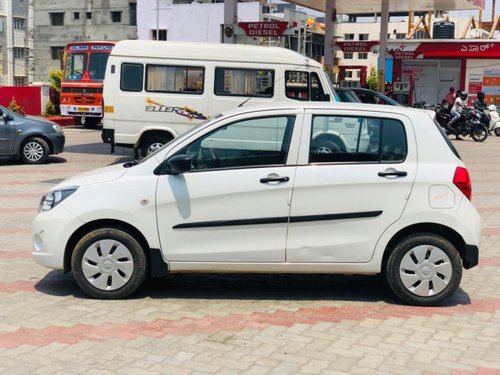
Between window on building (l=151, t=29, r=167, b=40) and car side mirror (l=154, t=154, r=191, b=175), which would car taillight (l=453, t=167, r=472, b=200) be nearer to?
car side mirror (l=154, t=154, r=191, b=175)

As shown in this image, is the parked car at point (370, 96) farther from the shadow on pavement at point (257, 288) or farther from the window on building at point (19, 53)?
the window on building at point (19, 53)

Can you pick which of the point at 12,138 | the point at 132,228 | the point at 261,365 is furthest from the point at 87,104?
the point at 261,365

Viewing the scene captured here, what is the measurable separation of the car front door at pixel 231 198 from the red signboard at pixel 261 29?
51.4 feet

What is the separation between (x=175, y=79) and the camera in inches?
571

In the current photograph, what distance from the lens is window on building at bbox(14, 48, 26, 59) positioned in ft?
213

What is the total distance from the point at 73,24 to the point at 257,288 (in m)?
58.0

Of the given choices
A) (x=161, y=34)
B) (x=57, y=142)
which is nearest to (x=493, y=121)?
(x=57, y=142)

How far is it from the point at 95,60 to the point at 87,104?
158 cm

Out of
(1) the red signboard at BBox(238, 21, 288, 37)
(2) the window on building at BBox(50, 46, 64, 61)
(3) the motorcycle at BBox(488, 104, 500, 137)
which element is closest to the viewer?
(1) the red signboard at BBox(238, 21, 288, 37)

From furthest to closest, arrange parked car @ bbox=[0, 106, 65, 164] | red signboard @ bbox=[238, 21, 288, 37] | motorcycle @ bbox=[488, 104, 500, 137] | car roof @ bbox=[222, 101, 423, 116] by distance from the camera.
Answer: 1. motorcycle @ bbox=[488, 104, 500, 137]
2. red signboard @ bbox=[238, 21, 288, 37]
3. parked car @ bbox=[0, 106, 65, 164]
4. car roof @ bbox=[222, 101, 423, 116]

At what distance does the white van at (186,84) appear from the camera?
14367 mm

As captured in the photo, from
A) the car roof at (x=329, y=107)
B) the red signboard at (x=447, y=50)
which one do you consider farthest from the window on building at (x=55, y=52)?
the car roof at (x=329, y=107)

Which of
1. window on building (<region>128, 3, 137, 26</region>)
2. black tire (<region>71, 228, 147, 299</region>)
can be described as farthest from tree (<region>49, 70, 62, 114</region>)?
window on building (<region>128, 3, 137, 26</region>)

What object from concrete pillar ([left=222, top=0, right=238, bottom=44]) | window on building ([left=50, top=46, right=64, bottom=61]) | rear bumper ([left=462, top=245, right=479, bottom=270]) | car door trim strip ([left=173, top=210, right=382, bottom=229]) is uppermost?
window on building ([left=50, top=46, right=64, bottom=61])
